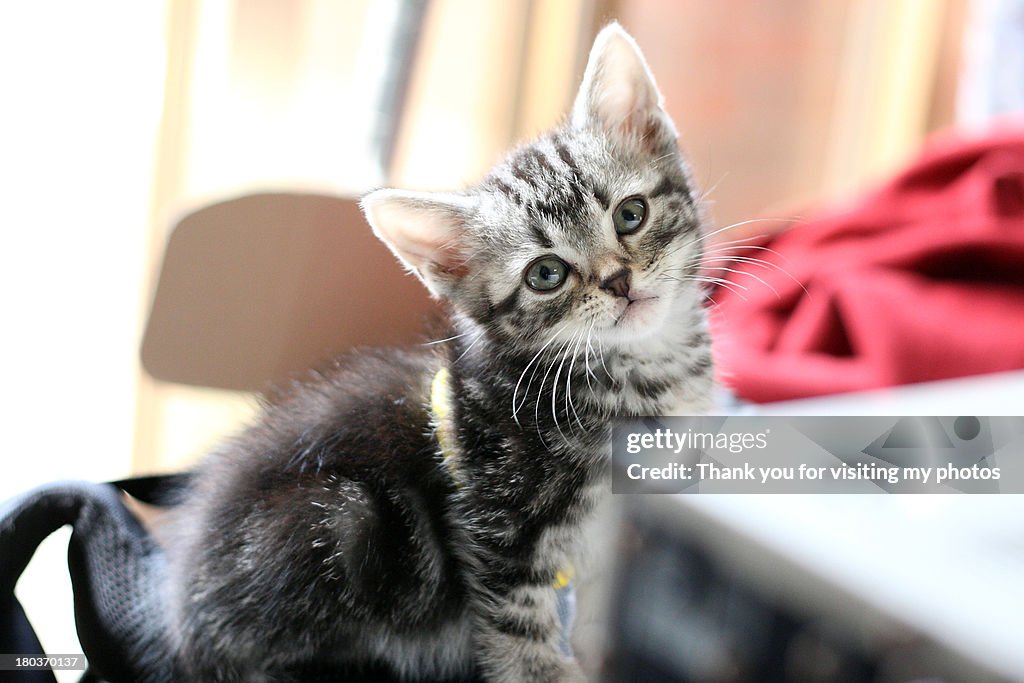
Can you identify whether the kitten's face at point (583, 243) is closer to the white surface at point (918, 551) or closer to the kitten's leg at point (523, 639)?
the kitten's leg at point (523, 639)

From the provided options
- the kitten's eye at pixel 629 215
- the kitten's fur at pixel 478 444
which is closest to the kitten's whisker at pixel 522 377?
the kitten's fur at pixel 478 444

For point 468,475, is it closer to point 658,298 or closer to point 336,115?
point 658,298

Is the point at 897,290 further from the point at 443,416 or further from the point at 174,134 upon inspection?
the point at 174,134

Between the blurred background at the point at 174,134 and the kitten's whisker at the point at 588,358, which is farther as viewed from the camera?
the blurred background at the point at 174,134

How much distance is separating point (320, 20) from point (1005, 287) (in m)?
1.27

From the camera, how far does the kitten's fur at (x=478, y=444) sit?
740 mm

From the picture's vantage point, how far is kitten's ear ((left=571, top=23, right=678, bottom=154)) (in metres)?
0.78

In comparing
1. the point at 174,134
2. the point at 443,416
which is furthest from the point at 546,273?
the point at 174,134

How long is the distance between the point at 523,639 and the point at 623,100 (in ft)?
1.73

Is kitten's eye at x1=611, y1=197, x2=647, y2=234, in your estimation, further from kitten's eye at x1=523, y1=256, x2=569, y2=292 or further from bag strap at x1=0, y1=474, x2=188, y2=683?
bag strap at x1=0, y1=474, x2=188, y2=683

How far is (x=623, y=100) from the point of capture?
32.5 inches

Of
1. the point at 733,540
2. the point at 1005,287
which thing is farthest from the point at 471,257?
the point at 1005,287

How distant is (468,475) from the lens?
2.52ft

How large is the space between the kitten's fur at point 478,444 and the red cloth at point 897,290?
0.19 metres
